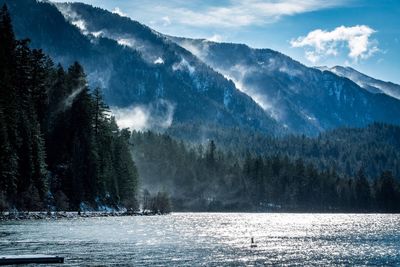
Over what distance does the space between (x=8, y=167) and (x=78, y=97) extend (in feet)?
152

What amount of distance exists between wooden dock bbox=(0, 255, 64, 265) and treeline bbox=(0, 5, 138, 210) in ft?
180

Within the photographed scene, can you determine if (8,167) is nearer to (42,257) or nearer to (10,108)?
(10,108)

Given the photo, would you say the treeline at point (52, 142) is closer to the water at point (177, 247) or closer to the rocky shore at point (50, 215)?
the rocky shore at point (50, 215)

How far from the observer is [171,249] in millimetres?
80562

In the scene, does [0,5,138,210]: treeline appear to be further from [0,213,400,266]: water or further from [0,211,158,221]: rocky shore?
[0,213,400,266]: water

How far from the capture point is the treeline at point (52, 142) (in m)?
119

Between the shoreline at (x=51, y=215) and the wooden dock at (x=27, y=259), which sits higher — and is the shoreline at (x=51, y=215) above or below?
above

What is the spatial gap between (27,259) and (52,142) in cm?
9219

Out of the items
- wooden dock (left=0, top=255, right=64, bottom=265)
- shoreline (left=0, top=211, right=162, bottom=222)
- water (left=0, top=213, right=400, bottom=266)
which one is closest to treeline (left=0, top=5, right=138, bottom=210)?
shoreline (left=0, top=211, right=162, bottom=222)

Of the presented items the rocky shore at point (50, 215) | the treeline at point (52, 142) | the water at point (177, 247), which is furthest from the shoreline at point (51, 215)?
the water at point (177, 247)

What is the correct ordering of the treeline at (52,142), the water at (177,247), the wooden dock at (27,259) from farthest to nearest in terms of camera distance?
the treeline at (52,142), the water at (177,247), the wooden dock at (27,259)

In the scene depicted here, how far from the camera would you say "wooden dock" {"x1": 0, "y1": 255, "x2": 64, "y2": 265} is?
56.9 meters

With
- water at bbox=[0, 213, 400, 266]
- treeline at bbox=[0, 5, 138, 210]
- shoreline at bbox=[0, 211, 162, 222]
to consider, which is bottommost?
water at bbox=[0, 213, 400, 266]

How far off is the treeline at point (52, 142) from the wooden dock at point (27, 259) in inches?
2156
